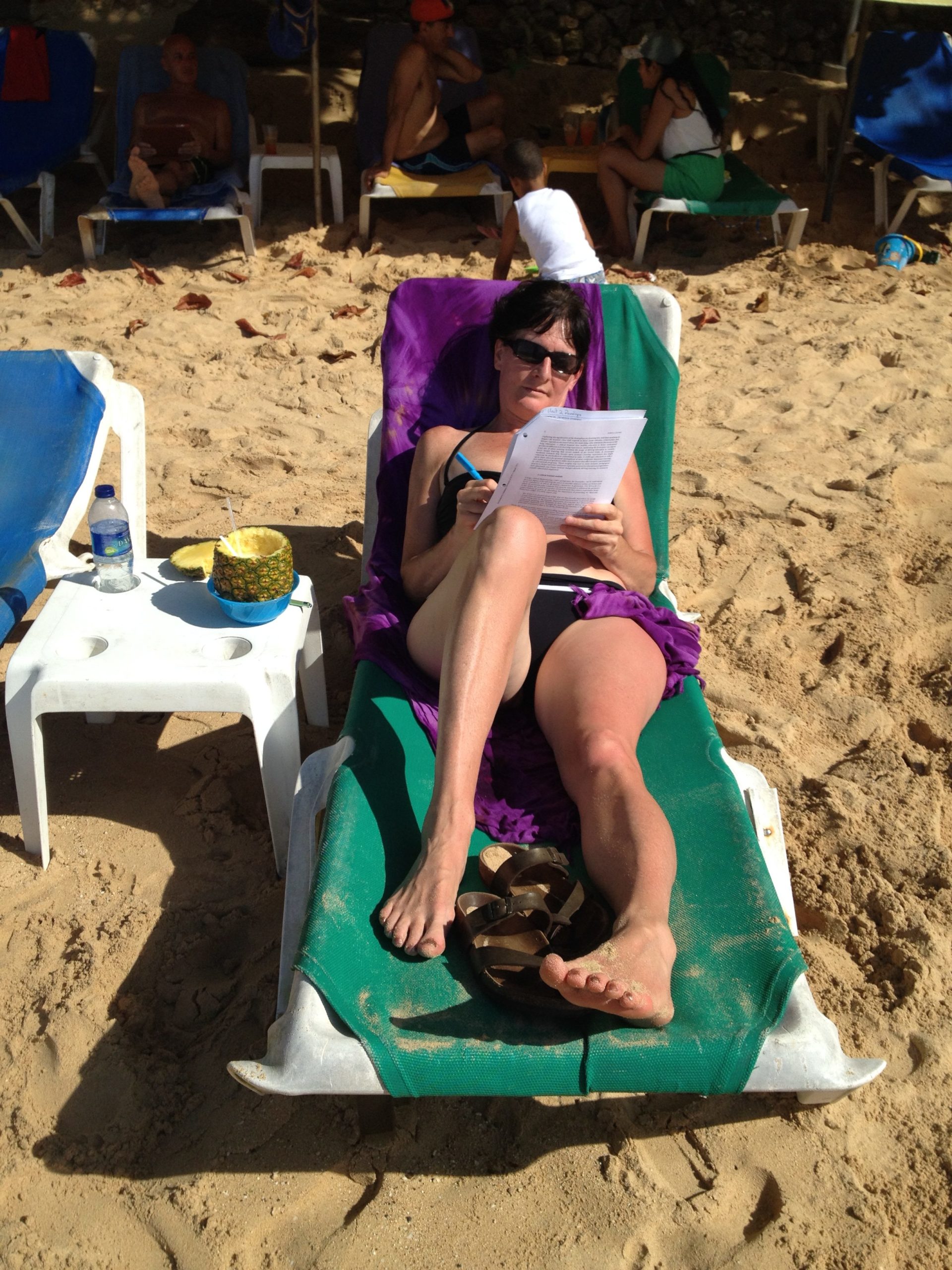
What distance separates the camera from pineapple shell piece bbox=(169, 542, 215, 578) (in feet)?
8.91

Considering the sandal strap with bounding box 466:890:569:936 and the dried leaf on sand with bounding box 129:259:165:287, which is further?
the dried leaf on sand with bounding box 129:259:165:287

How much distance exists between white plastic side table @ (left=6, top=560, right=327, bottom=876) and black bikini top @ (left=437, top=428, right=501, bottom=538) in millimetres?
432

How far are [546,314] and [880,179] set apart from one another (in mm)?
5238

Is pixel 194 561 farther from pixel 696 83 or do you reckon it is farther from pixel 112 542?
pixel 696 83

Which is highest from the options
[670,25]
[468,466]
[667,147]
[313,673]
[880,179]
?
[670,25]

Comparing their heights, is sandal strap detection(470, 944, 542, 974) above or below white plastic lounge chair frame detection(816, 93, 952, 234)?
below

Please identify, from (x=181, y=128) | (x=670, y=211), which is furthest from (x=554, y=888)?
(x=181, y=128)

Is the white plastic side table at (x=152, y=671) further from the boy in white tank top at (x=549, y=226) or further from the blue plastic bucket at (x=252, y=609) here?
the boy in white tank top at (x=549, y=226)

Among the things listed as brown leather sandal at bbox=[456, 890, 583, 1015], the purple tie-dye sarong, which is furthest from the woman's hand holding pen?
brown leather sandal at bbox=[456, 890, 583, 1015]

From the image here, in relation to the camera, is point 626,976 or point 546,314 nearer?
point 626,976

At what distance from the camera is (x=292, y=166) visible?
260 inches

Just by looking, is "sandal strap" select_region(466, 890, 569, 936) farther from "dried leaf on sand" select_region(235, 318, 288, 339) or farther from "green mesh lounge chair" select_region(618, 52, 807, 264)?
"green mesh lounge chair" select_region(618, 52, 807, 264)

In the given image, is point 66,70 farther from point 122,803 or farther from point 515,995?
point 515,995

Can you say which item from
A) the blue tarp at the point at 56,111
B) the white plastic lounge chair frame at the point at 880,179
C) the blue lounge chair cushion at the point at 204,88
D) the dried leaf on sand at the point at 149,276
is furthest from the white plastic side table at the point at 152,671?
the white plastic lounge chair frame at the point at 880,179
